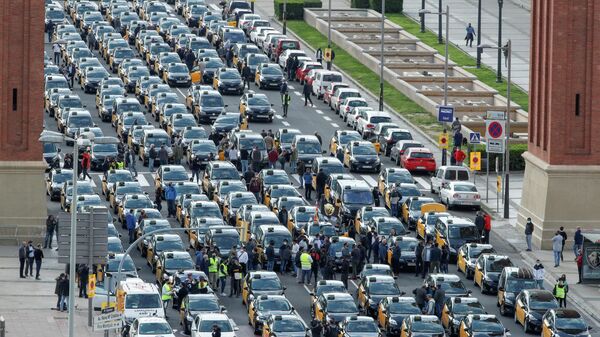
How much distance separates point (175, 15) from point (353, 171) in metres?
43.9

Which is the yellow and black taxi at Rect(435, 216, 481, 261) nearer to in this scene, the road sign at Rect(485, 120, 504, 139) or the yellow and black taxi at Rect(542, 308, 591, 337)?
the road sign at Rect(485, 120, 504, 139)

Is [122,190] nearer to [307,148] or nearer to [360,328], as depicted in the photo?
[307,148]

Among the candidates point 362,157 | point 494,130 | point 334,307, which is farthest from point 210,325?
point 362,157

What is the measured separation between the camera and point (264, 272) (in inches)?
3381

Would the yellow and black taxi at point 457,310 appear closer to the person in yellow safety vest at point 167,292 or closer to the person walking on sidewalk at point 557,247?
the person in yellow safety vest at point 167,292

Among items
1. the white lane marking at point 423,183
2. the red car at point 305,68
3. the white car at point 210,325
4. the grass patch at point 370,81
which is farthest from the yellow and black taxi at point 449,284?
the red car at point 305,68

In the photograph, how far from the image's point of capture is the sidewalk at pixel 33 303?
267 feet

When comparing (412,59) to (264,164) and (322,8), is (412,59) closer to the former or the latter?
(322,8)

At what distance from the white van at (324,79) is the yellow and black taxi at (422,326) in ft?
151

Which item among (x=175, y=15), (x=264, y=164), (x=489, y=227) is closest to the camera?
(x=489, y=227)

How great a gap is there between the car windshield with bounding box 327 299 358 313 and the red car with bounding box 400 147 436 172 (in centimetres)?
2694

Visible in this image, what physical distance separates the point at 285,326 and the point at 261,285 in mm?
6220

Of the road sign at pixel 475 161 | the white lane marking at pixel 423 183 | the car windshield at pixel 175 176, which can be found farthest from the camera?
the white lane marking at pixel 423 183

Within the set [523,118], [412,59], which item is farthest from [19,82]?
[412,59]
